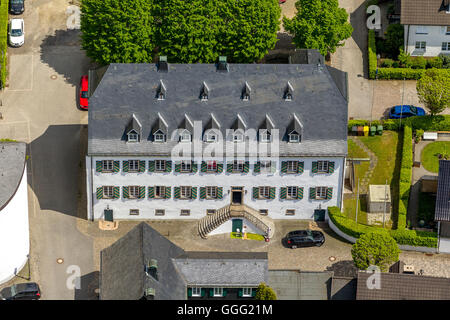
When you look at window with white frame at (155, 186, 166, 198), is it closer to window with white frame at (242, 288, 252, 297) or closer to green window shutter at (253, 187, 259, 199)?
green window shutter at (253, 187, 259, 199)

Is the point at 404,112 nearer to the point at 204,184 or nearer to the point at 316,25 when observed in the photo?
the point at 316,25

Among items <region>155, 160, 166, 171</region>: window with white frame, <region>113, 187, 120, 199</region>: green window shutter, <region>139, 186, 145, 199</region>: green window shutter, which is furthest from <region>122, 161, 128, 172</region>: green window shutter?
<region>155, 160, 166, 171</region>: window with white frame

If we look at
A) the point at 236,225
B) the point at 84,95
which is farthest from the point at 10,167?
the point at 236,225

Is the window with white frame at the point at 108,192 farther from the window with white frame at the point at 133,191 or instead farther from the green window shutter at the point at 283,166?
the green window shutter at the point at 283,166

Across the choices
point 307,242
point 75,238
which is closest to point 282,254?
point 307,242

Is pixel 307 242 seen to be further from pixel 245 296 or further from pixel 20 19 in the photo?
pixel 20 19
